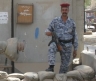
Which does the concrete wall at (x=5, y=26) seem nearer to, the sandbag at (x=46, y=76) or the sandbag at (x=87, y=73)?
the sandbag at (x=46, y=76)

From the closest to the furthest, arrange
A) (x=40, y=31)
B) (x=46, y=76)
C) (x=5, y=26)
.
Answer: (x=46, y=76) < (x=5, y=26) < (x=40, y=31)

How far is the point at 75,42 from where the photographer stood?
764cm

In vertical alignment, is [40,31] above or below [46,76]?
above

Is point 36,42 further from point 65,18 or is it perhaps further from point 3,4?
point 65,18

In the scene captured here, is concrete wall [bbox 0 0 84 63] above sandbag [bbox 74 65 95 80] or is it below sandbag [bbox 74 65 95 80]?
above

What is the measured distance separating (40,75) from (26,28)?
12.3 feet

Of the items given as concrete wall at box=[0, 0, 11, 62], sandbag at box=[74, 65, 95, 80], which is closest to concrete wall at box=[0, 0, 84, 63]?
concrete wall at box=[0, 0, 11, 62]

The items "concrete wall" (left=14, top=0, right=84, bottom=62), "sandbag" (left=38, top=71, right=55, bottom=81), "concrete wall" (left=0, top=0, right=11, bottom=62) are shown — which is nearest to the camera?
"sandbag" (left=38, top=71, right=55, bottom=81)

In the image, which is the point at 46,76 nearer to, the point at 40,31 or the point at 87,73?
the point at 87,73

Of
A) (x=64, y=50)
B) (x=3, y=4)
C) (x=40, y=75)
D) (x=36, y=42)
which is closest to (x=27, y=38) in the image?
(x=36, y=42)

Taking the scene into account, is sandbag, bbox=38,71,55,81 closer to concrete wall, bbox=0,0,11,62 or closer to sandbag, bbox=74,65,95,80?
sandbag, bbox=74,65,95,80

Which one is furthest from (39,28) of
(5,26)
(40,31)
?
(5,26)

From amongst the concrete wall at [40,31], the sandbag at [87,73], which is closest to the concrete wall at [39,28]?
the concrete wall at [40,31]

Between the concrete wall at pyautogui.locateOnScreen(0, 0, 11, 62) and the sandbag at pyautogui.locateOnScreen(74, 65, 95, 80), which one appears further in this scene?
the concrete wall at pyautogui.locateOnScreen(0, 0, 11, 62)
